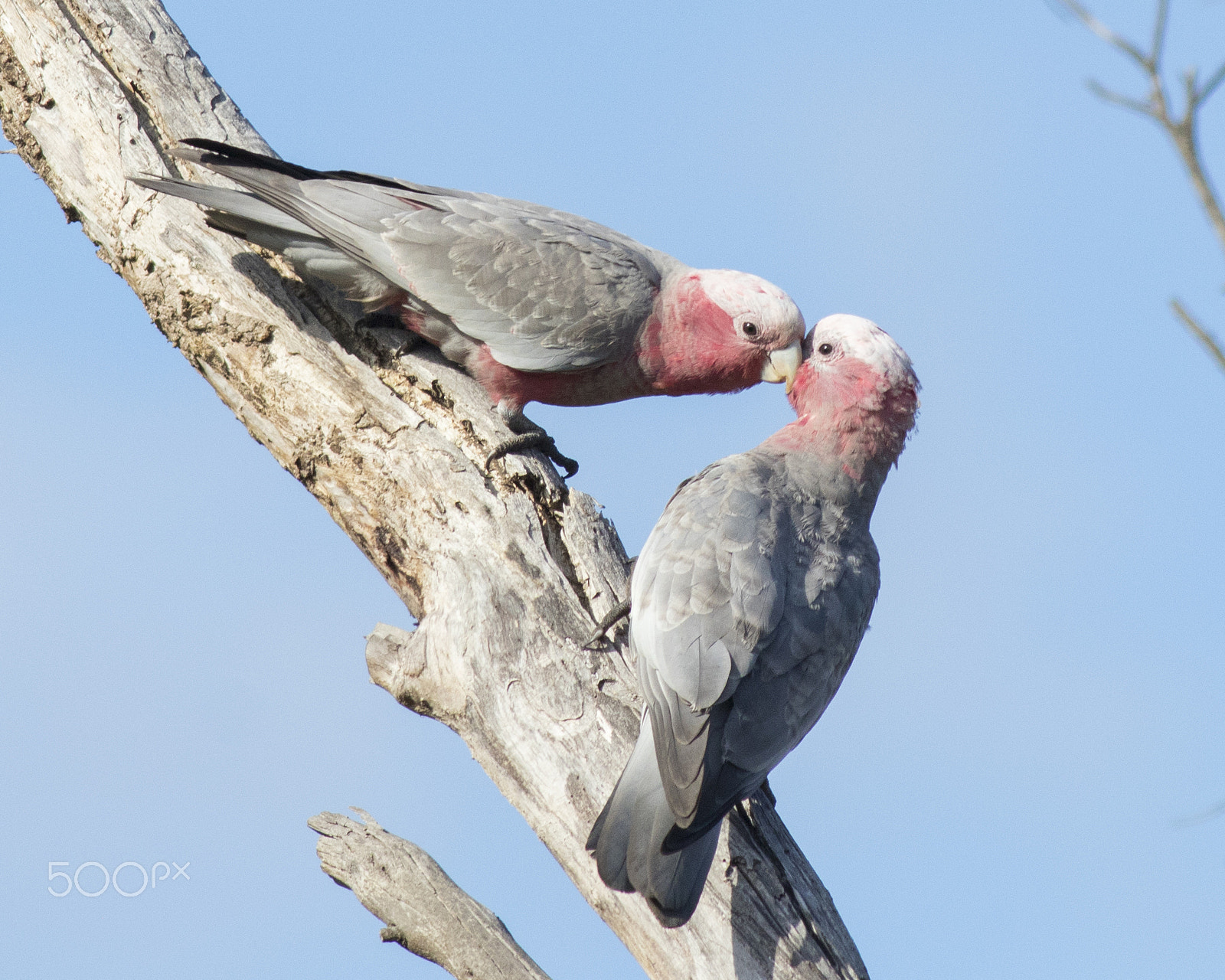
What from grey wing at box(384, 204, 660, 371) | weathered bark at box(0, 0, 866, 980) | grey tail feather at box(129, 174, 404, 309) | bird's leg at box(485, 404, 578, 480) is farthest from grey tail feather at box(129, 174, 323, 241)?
bird's leg at box(485, 404, 578, 480)

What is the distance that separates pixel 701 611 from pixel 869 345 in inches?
65.3

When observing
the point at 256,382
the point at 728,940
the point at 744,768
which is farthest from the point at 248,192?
the point at 728,940

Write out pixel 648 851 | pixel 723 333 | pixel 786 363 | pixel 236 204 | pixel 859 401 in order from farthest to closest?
pixel 723 333 < pixel 786 363 < pixel 236 204 < pixel 859 401 < pixel 648 851

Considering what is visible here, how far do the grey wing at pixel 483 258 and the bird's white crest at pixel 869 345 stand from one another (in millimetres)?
955

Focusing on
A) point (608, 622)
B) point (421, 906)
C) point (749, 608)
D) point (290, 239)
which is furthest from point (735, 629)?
point (290, 239)

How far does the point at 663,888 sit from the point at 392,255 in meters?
3.03

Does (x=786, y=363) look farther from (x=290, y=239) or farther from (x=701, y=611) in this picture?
(x=290, y=239)

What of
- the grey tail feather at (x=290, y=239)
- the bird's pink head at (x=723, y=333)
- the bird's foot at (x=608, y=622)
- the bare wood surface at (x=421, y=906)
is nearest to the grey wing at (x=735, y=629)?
Result: the bird's foot at (x=608, y=622)

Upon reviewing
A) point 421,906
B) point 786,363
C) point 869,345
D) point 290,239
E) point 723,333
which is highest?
point 290,239

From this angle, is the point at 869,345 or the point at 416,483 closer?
the point at 416,483

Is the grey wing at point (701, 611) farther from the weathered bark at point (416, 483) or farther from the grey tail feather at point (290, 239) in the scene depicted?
the grey tail feather at point (290, 239)

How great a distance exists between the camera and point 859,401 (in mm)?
5012

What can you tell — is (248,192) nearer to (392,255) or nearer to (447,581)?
(392,255)

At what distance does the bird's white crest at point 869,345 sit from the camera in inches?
198
